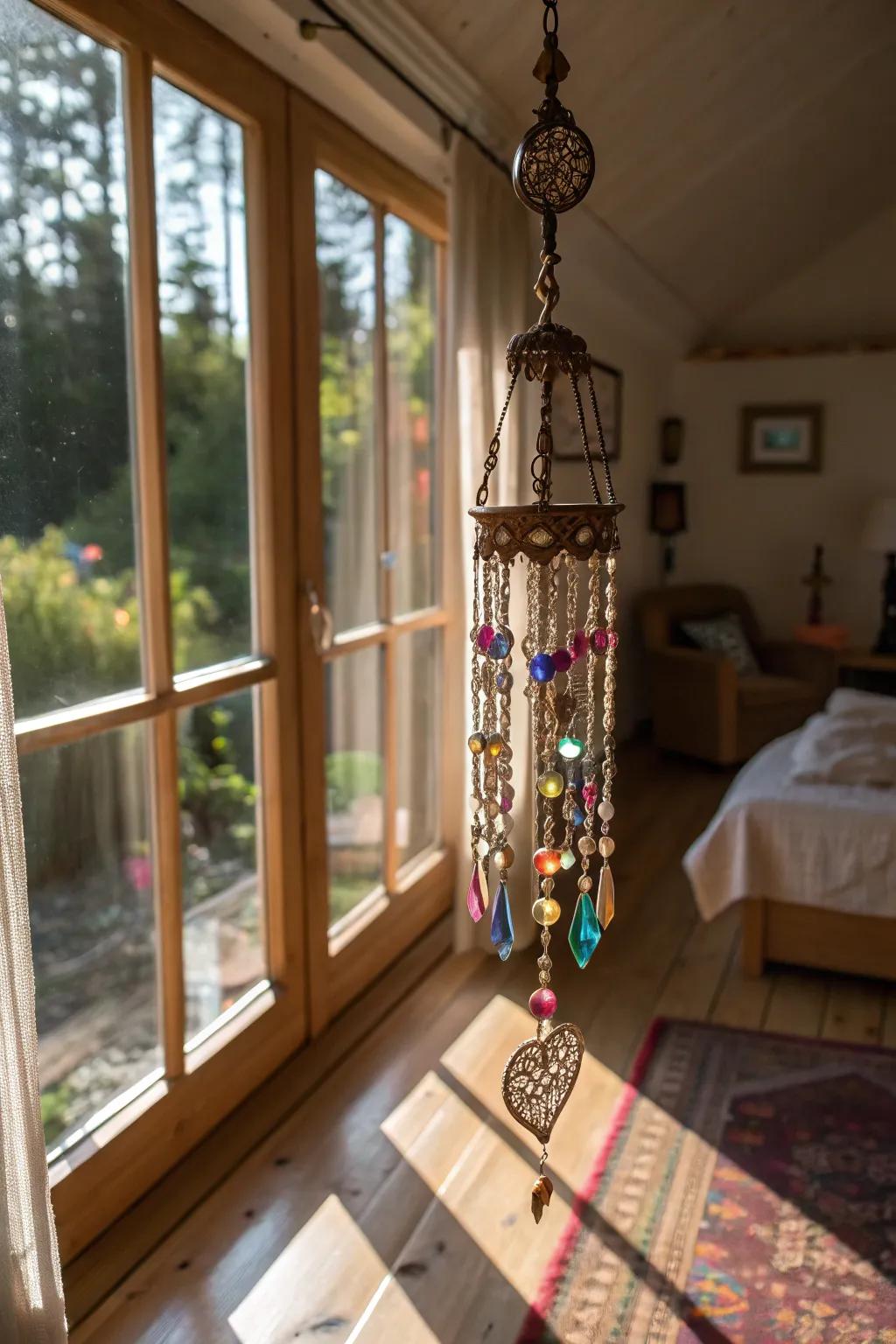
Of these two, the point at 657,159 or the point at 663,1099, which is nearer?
the point at 663,1099

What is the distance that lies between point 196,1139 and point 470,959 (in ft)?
3.43

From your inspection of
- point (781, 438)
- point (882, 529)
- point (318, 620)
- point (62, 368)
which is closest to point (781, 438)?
point (781, 438)

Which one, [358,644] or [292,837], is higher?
[358,644]

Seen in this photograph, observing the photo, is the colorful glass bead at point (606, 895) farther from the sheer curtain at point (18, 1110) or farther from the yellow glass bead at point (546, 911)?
the sheer curtain at point (18, 1110)

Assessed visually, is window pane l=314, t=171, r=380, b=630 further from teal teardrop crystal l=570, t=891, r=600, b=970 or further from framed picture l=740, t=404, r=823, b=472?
framed picture l=740, t=404, r=823, b=472

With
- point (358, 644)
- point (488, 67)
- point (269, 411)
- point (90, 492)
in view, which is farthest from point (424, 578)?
point (90, 492)

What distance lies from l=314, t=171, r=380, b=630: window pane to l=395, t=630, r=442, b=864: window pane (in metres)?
0.29

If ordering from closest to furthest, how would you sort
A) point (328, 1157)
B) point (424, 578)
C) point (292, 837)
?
point (328, 1157) < point (292, 837) < point (424, 578)

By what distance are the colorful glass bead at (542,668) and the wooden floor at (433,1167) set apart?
111 cm

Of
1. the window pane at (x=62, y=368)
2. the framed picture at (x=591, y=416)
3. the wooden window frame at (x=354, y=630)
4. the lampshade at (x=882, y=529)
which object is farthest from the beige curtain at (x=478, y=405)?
the lampshade at (x=882, y=529)

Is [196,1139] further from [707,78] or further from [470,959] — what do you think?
[707,78]

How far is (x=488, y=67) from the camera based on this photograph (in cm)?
264

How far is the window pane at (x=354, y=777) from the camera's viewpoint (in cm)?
276

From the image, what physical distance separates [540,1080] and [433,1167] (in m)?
0.89
